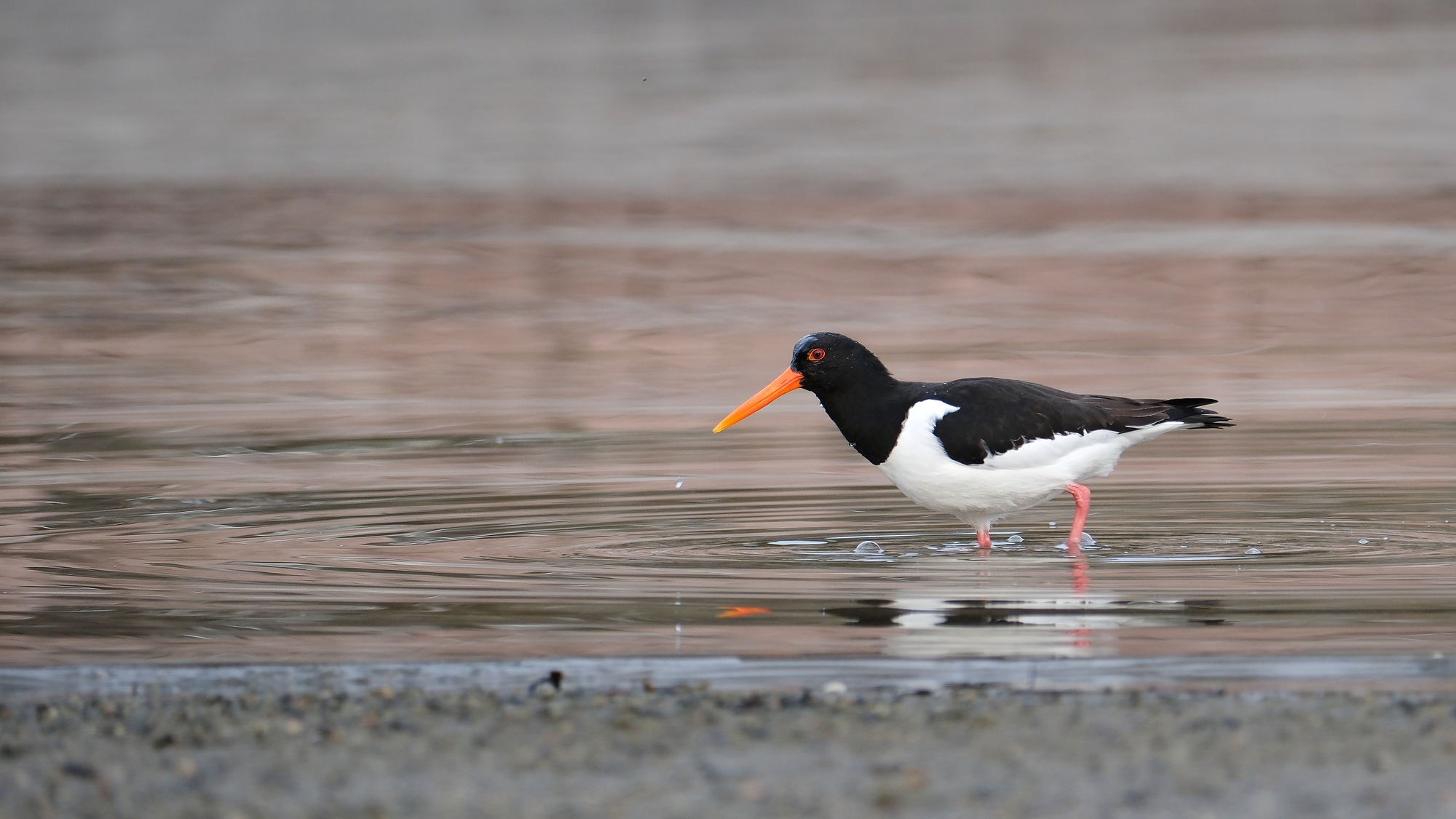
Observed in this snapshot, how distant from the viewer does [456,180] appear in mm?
26422

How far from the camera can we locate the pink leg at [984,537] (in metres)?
9.73

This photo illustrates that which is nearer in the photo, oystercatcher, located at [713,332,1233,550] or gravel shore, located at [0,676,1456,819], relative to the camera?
gravel shore, located at [0,676,1456,819]

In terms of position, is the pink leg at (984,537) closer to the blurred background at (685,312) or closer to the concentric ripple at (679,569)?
the concentric ripple at (679,569)

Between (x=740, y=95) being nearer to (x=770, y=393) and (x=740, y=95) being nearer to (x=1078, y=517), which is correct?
(x=770, y=393)

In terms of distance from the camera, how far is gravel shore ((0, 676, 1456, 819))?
5336 millimetres

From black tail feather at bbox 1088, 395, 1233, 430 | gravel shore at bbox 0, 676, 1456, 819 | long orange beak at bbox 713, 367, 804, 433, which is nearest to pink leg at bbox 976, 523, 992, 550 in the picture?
black tail feather at bbox 1088, 395, 1233, 430

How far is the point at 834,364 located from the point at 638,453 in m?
2.59

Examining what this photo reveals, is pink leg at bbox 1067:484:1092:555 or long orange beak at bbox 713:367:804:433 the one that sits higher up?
long orange beak at bbox 713:367:804:433

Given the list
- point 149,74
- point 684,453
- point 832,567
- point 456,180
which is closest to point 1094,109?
point 456,180

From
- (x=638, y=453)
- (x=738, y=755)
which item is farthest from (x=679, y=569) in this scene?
(x=638, y=453)

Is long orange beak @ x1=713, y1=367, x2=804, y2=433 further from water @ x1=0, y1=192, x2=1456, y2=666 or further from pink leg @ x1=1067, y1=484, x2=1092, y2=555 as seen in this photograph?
pink leg @ x1=1067, y1=484, x2=1092, y2=555

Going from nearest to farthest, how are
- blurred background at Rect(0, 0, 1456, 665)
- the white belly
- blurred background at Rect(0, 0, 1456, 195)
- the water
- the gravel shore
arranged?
1. the gravel shore
2. the water
3. blurred background at Rect(0, 0, 1456, 665)
4. the white belly
5. blurred background at Rect(0, 0, 1456, 195)

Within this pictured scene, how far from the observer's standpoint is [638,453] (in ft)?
41.2

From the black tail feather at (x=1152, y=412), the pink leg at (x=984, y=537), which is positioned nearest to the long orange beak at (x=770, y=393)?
the pink leg at (x=984, y=537)
